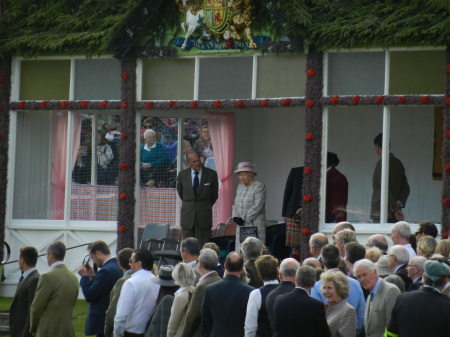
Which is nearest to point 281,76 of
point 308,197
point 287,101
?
point 287,101

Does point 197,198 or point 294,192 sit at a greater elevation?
point 294,192

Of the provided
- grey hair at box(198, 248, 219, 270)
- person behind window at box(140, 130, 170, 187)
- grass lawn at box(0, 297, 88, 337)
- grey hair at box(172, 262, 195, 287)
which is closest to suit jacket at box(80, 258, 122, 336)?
grey hair at box(172, 262, 195, 287)

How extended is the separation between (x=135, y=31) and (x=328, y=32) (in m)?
3.14

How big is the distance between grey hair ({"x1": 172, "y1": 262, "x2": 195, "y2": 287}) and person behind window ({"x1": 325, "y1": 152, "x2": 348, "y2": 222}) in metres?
5.40

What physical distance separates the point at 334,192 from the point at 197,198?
2.13 meters

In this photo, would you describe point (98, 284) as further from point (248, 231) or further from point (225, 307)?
point (248, 231)

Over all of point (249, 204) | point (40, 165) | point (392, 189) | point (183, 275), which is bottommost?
point (183, 275)

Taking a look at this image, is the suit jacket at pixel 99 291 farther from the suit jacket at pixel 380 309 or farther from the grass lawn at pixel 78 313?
the suit jacket at pixel 380 309

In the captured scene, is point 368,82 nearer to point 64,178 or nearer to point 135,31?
point 135,31

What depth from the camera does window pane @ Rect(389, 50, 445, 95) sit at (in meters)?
13.8

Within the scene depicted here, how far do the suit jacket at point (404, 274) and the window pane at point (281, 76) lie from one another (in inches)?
218

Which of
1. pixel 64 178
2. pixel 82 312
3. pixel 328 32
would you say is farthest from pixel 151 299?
pixel 64 178

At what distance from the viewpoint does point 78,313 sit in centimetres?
1445

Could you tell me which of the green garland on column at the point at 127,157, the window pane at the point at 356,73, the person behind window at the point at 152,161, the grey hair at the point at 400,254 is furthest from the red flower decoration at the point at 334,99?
the grey hair at the point at 400,254
